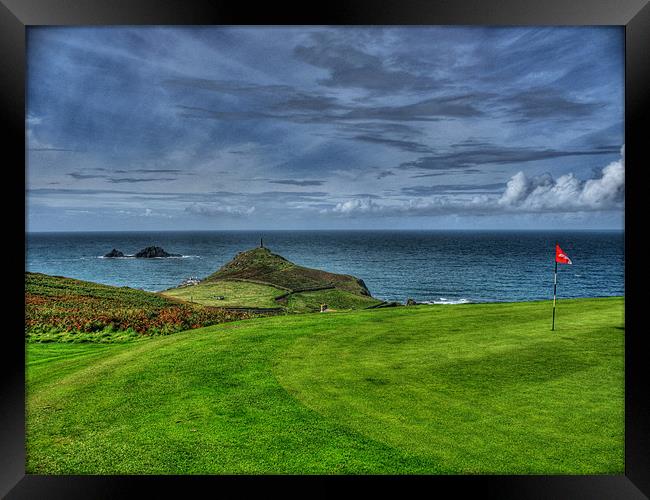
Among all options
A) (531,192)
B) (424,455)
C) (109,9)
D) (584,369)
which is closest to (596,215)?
(531,192)

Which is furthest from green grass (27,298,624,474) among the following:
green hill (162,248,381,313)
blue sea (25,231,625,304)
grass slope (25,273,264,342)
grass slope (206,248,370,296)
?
blue sea (25,231,625,304)

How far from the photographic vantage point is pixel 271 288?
9.77m

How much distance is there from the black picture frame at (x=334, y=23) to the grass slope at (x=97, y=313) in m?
2.85

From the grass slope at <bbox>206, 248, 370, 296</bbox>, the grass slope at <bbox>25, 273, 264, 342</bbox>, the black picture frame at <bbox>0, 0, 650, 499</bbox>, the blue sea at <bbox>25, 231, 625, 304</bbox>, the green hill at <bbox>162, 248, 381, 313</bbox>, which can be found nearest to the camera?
the black picture frame at <bbox>0, 0, 650, 499</bbox>

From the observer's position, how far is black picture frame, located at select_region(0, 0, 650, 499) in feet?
8.05

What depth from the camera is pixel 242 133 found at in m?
14.9

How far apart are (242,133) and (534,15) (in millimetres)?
13186

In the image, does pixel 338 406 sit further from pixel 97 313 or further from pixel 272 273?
pixel 272 273

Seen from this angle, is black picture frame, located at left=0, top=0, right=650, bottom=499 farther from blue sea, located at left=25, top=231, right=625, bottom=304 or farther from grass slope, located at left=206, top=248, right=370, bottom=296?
blue sea, located at left=25, top=231, right=625, bottom=304

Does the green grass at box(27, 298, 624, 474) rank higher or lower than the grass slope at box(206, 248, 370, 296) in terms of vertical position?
lower

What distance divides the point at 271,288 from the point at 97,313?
14.4ft

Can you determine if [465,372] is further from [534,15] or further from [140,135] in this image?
[140,135]

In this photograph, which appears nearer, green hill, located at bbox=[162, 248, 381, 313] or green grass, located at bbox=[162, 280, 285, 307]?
green grass, located at bbox=[162, 280, 285, 307]

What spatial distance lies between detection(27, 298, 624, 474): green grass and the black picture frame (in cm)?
9
